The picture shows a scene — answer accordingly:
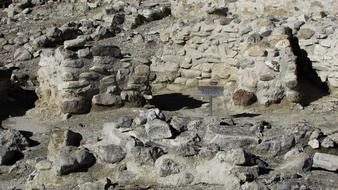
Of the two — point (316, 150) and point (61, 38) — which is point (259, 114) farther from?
point (61, 38)

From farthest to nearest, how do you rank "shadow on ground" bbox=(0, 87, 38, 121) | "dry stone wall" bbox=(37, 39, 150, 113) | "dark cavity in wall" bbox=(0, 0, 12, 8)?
"dark cavity in wall" bbox=(0, 0, 12, 8) → "shadow on ground" bbox=(0, 87, 38, 121) → "dry stone wall" bbox=(37, 39, 150, 113)

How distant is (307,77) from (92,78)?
160 inches

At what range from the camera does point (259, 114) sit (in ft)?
37.0

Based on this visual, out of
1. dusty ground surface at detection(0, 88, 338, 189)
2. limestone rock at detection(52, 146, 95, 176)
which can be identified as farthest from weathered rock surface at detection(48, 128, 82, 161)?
limestone rock at detection(52, 146, 95, 176)

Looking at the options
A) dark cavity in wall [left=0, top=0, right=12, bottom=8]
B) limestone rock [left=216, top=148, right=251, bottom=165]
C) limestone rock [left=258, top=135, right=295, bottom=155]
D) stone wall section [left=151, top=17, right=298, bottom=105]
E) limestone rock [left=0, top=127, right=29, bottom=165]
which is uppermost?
dark cavity in wall [left=0, top=0, right=12, bottom=8]

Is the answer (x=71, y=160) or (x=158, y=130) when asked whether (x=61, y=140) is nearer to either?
(x=71, y=160)

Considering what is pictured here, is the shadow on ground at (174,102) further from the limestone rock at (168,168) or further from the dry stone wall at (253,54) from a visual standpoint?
the limestone rock at (168,168)

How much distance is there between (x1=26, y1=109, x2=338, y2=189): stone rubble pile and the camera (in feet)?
24.2

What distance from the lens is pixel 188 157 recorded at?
7586 mm

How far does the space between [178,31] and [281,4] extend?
9.20ft

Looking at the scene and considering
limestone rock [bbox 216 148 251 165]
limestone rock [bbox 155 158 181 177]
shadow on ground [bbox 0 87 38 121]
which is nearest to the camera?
limestone rock [bbox 216 148 251 165]

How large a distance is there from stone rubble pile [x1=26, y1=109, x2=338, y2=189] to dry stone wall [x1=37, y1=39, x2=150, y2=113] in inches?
104

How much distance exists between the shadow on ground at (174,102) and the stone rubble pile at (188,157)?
125 inches

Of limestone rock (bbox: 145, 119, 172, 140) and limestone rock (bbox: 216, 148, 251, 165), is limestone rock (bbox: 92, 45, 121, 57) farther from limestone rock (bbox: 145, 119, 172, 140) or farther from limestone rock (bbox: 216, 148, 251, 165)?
limestone rock (bbox: 216, 148, 251, 165)
